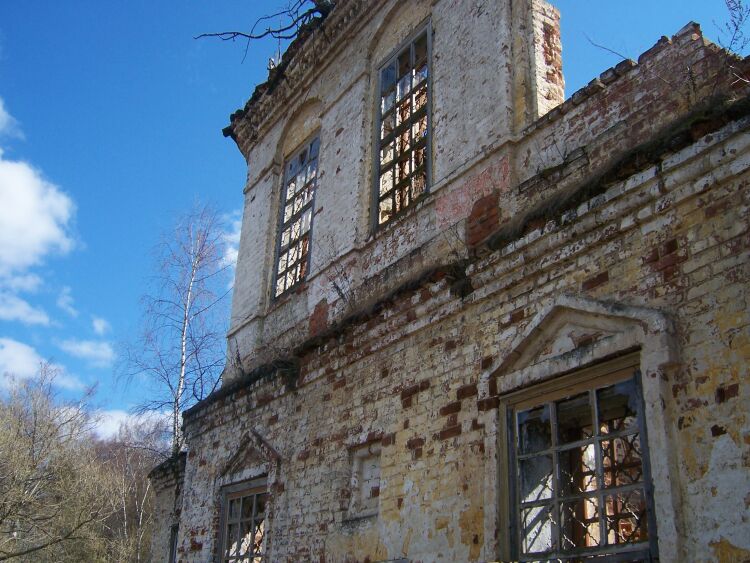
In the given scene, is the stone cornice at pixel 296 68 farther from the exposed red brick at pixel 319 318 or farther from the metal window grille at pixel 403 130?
the exposed red brick at pixel 319 318

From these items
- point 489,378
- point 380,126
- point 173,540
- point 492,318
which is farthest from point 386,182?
point 173,540

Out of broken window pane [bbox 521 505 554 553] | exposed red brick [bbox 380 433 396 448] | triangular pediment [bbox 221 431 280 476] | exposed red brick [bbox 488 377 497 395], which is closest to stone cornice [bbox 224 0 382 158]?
triangular pediment [bbox 221 431 280 476]

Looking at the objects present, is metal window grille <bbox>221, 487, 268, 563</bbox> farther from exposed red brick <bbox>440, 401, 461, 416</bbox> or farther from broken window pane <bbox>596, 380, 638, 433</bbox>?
broken window pane <bbox>596, 380, 638, 433</bbox>

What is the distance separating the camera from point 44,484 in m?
18.2

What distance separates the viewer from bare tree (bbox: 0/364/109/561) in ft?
53.8

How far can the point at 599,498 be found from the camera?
451cm

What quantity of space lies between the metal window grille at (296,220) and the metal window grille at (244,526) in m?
2.63

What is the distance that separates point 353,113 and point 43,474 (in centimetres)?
1359

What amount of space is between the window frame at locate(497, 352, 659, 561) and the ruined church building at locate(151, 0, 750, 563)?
0.05 feet

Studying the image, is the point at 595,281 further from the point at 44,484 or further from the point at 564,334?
the point at 44,484

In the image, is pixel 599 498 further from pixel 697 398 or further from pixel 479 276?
pixel 479 276

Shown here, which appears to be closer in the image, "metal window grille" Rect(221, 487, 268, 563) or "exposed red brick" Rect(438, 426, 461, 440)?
"exposed red brick" Rect(438, 426, 461, 440)

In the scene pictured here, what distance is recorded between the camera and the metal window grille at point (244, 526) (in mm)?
8348

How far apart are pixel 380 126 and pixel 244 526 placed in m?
4.96
